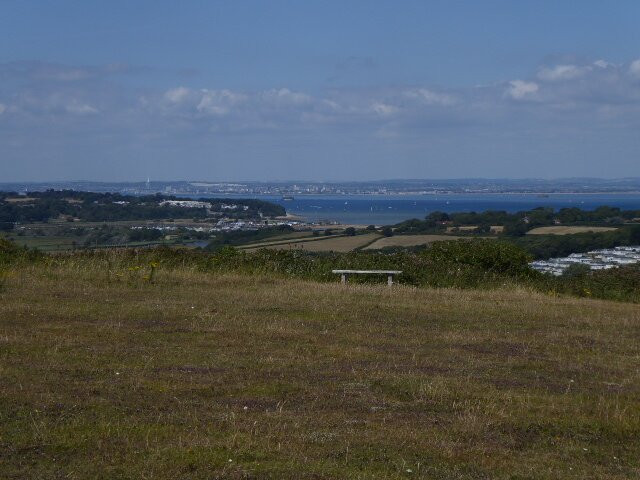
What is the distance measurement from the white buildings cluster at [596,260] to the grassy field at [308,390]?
11850 mm

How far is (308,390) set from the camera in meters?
8.77

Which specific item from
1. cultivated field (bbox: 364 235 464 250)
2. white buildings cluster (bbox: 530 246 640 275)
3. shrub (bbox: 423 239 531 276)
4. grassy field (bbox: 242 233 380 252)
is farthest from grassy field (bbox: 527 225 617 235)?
shrub (bbox: 423 239 531 276)

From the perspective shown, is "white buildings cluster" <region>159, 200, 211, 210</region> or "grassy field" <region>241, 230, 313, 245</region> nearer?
"grassy field" <region>241, 230, 313, 245</region>

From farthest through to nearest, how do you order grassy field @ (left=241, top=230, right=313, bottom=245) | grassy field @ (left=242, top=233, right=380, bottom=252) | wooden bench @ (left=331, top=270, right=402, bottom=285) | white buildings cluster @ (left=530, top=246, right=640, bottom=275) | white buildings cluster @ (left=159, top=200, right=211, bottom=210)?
white buildings cluster @ (left=159, top=200, right=211, bottom=210), grassy field @ (left=241, top=230, right=313, bottom=245), grassy field @ (left=242, top=233, right=380, bottom=252), white buildings cluster @ (left=530, top=246, right=640, bottom=275), wooden bench @ (left=331, top=270, right=402, bottom=285)

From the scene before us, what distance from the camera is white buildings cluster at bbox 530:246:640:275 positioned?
91.0 ft

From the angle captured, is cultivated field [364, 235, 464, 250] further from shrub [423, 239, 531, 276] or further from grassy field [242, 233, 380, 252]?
shrub [423, 239, 531, 276]

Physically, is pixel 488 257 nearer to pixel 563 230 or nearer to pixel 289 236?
pixel 289 236

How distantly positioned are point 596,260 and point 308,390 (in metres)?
24.5

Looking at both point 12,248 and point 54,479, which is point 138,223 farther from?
point 54,479

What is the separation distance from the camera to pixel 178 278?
19422mm

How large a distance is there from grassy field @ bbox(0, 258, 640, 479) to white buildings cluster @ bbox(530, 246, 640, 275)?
11850 mm

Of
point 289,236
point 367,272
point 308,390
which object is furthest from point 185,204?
point 308,390

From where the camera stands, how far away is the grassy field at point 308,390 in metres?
6.48

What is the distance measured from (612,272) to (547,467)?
62.7ft
